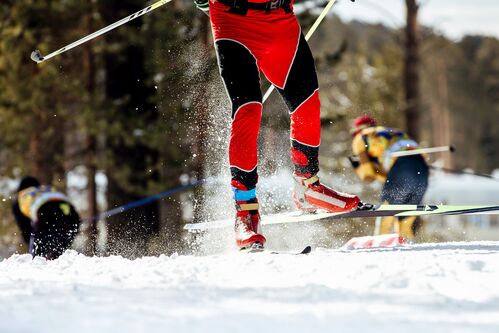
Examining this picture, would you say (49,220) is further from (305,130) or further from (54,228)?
(305,130)

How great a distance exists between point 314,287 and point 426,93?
65.3m

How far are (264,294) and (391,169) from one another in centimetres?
571

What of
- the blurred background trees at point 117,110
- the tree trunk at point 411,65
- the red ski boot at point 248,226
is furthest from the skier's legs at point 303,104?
the tree trunk at point 411,65

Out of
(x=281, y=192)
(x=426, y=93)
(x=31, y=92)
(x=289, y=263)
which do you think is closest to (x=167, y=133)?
(x=31, y=92)

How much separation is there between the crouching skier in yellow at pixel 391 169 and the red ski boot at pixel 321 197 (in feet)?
10.9

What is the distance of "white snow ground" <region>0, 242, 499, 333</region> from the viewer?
7.57 ft

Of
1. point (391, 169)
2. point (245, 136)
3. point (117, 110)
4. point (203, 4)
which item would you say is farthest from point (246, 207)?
point (117, 110)

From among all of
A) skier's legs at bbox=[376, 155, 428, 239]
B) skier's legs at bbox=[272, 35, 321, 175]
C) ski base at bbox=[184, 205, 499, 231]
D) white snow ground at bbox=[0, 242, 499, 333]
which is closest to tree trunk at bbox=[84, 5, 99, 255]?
skier's legs at bbox=[376, 155, 428, 239]

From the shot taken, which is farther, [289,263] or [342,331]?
[289,263]

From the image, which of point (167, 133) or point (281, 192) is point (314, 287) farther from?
point (167, 133)

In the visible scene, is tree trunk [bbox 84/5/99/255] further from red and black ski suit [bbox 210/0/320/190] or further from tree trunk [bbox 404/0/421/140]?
red and black ski suit [bbox 210/0/320/190]

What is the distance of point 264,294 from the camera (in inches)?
107

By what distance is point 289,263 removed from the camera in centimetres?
338

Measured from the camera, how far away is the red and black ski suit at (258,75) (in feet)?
13.9
